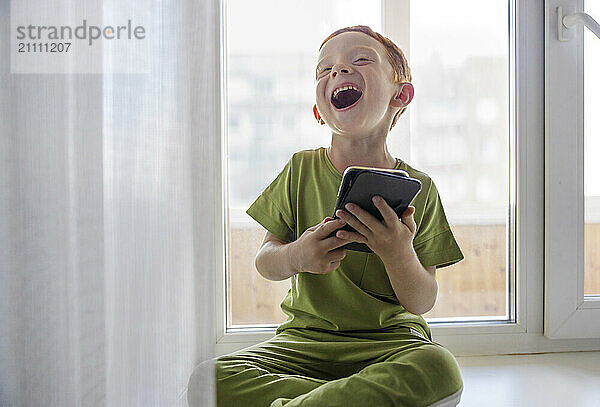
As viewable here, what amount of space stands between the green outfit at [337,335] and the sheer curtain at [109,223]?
151 millimetres

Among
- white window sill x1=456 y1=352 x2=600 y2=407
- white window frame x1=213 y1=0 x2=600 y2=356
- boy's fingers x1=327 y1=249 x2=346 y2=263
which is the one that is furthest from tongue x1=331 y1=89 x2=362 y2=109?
white window sill x1=456 y1=352 x2=600 y2=407

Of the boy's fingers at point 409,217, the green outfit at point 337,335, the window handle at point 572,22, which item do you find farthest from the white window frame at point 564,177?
the boy's fingers at point 409,217

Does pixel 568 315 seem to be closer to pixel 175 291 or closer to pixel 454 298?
pixel 454 298

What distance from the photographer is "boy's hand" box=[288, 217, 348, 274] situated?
2.96 ft

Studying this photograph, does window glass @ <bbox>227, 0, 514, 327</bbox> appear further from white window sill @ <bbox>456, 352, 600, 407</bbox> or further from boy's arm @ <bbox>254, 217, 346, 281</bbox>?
boy's arm @ <bbox>254, 217, 346, 281</bbox>

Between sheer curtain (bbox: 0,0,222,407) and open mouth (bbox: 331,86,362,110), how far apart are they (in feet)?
0.92

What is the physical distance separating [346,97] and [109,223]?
0.41 m

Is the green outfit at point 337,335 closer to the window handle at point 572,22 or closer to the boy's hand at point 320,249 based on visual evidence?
the boy's hand at point 320,249

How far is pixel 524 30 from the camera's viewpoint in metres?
1.29

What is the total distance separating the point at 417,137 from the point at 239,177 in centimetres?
35

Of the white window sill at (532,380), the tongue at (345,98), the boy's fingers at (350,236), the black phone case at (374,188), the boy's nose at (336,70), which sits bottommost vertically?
the white window sill at (532,380)

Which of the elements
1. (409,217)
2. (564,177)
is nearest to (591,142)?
(564,177)

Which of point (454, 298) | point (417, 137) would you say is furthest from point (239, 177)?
point (454, 298)

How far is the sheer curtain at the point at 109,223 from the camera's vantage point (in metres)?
0.73
